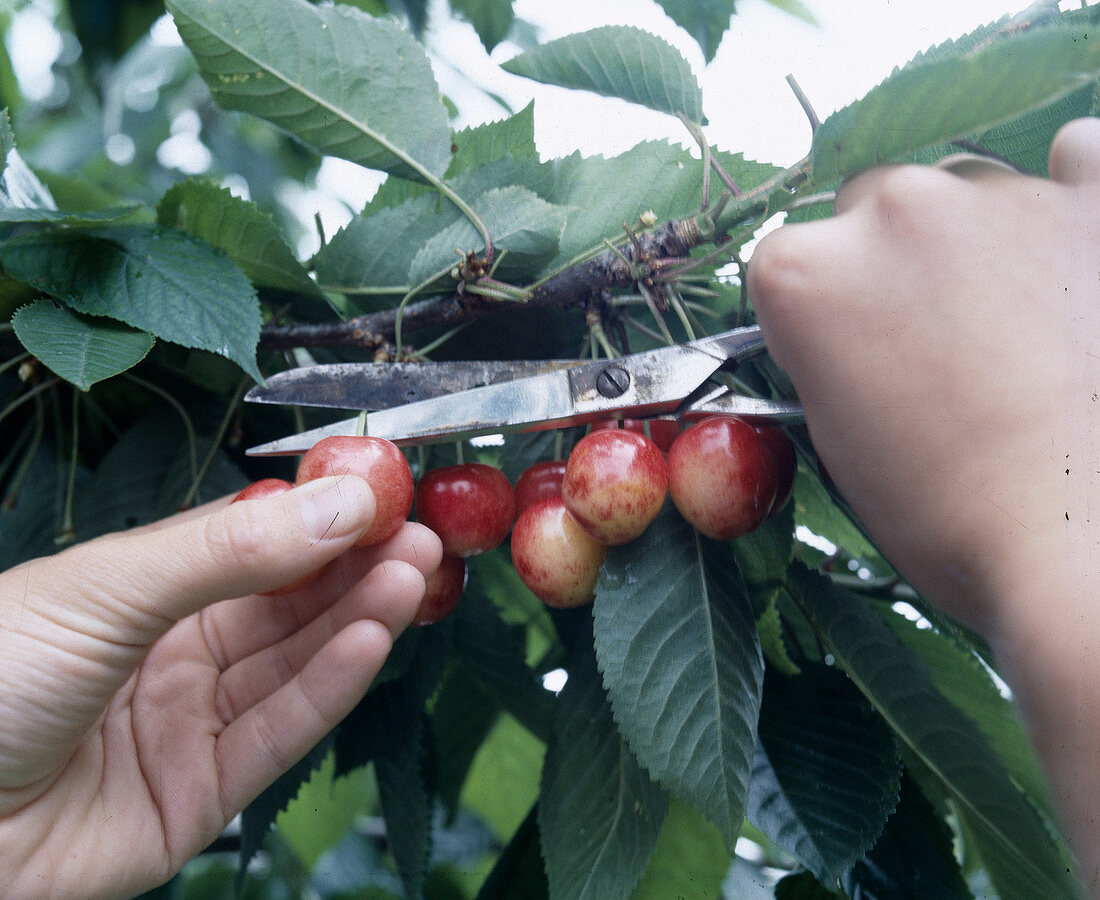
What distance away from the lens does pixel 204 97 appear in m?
1.53

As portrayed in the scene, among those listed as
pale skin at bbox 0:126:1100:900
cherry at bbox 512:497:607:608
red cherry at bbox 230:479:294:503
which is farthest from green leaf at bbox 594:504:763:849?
red cherry at bbox 230:479:294:503

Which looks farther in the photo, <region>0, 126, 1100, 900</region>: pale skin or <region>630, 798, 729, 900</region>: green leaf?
<region>630, 798, 729, 900</region>: green leaf

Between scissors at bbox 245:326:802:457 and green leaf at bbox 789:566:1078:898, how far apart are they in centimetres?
23

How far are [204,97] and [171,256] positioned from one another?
1.12m

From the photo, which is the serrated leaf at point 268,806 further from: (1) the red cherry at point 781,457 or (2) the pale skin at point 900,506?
(1) the red cherry at point 781,457

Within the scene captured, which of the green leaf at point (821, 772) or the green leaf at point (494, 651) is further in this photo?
the green leaf at point (494, 651)

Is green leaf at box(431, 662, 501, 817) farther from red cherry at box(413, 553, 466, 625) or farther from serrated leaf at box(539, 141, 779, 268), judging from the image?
serrated leaf at box(539, 141, 779, 268)

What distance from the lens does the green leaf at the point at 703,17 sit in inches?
29.9

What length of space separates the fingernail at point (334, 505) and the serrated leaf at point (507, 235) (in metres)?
0.26

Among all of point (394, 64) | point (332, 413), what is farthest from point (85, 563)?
point (394, 64)

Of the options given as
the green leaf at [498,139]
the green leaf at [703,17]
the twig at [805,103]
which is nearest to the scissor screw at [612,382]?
the twig at [805,103]

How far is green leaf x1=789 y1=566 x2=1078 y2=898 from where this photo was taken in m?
0.58

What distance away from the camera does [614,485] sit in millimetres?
487

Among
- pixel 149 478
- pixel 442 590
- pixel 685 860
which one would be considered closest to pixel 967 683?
pixel 685 860
